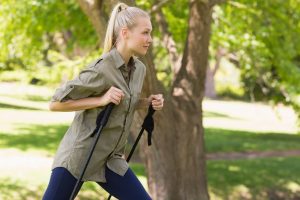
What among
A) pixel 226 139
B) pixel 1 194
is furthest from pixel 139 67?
pixel 226 139

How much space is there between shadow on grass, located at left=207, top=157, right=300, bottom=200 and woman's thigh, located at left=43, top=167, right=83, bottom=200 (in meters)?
6.67

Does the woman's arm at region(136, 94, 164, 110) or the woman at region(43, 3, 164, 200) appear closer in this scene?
the woman at region(43, 3, 164, 200)

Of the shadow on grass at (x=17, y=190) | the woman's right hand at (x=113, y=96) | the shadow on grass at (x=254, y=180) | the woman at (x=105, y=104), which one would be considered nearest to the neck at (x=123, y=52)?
the woman at (x=105, y=104)

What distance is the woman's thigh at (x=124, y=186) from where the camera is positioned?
402 centimetres

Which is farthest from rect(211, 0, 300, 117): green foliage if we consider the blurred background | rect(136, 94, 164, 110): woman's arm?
rect(136, 94, 164, 110): woman's arm

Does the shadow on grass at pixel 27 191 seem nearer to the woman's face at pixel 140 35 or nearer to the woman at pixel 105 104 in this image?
the woman at pixel 105 104

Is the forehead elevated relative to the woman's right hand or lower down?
elevated

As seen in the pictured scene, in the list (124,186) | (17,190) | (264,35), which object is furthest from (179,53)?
(124,186)

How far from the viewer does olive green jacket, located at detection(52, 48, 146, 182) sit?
3.90m

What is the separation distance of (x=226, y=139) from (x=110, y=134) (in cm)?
1489

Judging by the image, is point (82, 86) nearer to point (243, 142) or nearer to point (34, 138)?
point (34, 138)

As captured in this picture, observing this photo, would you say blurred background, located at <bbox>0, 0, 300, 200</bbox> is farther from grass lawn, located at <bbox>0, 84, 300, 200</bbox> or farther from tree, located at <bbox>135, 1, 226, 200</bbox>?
tree, located at <bbox>135, 1, 226, 200</bbox>

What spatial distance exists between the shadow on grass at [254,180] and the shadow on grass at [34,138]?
157 inches

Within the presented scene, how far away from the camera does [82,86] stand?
3.89m
